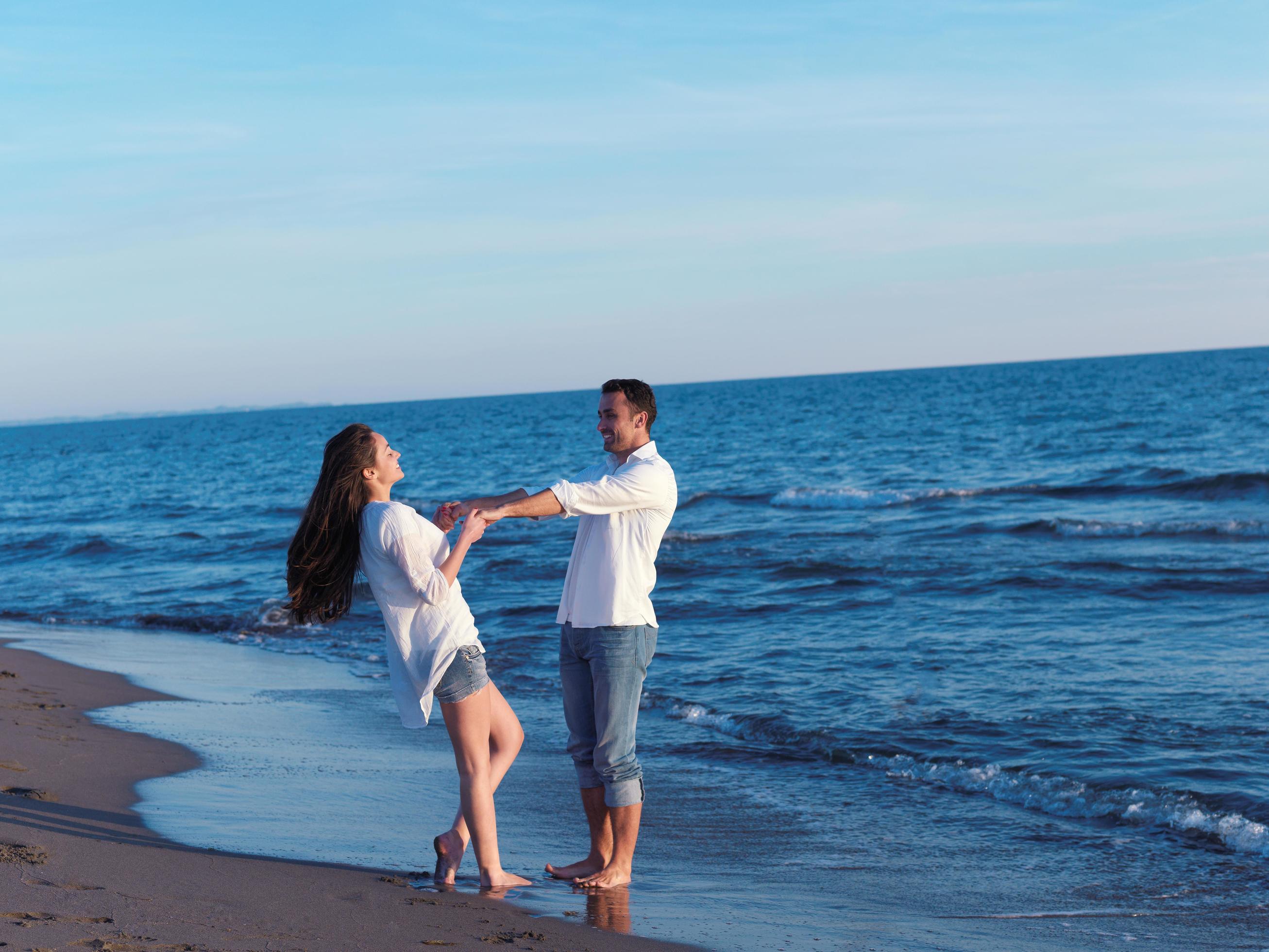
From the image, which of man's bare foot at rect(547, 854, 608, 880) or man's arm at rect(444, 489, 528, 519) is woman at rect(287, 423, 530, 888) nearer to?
man's arm at rect(444, 489, 528, 519)

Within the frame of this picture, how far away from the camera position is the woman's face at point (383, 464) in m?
3.99

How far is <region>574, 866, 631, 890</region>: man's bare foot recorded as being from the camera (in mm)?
4289

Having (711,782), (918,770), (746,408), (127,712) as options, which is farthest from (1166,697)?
(746,408)

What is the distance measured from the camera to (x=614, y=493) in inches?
155

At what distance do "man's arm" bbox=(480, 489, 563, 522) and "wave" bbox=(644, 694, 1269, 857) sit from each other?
370 centimetres

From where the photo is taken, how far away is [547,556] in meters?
17.1

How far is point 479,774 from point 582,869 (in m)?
0.66

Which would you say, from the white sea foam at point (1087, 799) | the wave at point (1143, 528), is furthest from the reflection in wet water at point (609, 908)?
the wave at point (1143, 528)

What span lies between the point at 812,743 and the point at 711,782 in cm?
96

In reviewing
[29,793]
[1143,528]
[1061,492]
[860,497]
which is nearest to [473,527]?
[29,793]

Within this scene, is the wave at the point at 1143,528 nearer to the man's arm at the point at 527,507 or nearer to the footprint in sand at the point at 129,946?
the man's arm at the point at 527,507

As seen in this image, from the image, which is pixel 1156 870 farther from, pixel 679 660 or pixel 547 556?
pixel 547 556

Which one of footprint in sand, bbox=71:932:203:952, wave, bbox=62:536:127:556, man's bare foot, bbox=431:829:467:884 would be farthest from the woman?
wave, bbox=62:536:127:556

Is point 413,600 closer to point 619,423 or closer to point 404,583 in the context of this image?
point 404,583
